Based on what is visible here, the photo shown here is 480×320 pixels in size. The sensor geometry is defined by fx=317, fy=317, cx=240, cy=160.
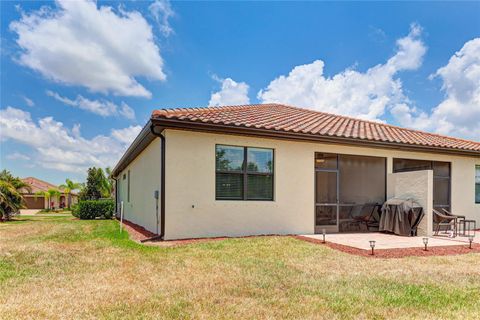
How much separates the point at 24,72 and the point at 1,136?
11.7ft

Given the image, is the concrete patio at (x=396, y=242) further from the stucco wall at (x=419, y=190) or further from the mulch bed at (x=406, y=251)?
the stucco wall at (x=419, y=190)

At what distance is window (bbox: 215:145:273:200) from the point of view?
9.48 metres

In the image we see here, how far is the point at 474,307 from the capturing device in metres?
4.02

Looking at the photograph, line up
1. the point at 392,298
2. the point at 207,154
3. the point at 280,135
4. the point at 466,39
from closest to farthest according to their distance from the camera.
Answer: the point at 392,298
the point at 207,154
the point at 280,135
the point at 466,39

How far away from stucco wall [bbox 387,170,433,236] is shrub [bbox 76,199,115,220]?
18.9 m

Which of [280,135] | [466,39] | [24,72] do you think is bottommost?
[280,135]

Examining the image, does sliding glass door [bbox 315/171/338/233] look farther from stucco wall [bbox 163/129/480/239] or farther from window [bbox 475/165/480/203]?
window [bbox 475/165/480/203]

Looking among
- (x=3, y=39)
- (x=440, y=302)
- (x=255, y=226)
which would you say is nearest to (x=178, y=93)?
(x=3, y=39)

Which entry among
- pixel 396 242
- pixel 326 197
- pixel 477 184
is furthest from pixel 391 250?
pixel 477 184

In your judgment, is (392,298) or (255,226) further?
(255,226)

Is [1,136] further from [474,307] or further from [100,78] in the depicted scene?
[474,307]

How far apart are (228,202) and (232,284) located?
4707 millimetres

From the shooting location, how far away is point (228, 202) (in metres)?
9.47

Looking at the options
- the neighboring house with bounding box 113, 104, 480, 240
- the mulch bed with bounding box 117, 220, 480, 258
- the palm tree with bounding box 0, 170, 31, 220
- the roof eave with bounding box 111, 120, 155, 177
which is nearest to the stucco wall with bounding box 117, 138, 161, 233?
the neighboring house with bounding box 113, 104, 480, 240
